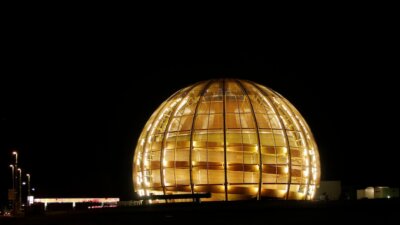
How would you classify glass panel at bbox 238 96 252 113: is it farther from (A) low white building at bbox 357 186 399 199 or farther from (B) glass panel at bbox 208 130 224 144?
(A) low white building at bbox 357 186 399 199

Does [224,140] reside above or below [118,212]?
above

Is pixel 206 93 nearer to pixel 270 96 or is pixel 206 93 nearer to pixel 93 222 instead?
pixel 270 96

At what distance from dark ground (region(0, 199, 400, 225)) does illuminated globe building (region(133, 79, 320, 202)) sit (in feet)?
16.4

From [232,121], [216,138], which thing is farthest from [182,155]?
[232,121]

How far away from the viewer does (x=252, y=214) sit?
28.2 metres

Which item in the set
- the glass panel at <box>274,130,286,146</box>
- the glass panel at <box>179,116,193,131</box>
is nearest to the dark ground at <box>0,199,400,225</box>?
the glass panel at <box>179,116,193,131</box>

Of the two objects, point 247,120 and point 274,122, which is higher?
point 247,120

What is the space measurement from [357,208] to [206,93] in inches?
547

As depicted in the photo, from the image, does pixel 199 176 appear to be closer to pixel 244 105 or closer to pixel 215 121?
pixel 215 121

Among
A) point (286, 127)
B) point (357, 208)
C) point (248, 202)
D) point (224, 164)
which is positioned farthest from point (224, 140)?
point (357, 208)

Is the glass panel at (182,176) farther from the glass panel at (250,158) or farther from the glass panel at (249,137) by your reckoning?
the glass panel at (249,137)

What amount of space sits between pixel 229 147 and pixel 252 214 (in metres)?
9.76

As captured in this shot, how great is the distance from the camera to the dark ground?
84.0 ft

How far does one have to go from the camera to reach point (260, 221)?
83.8ft
